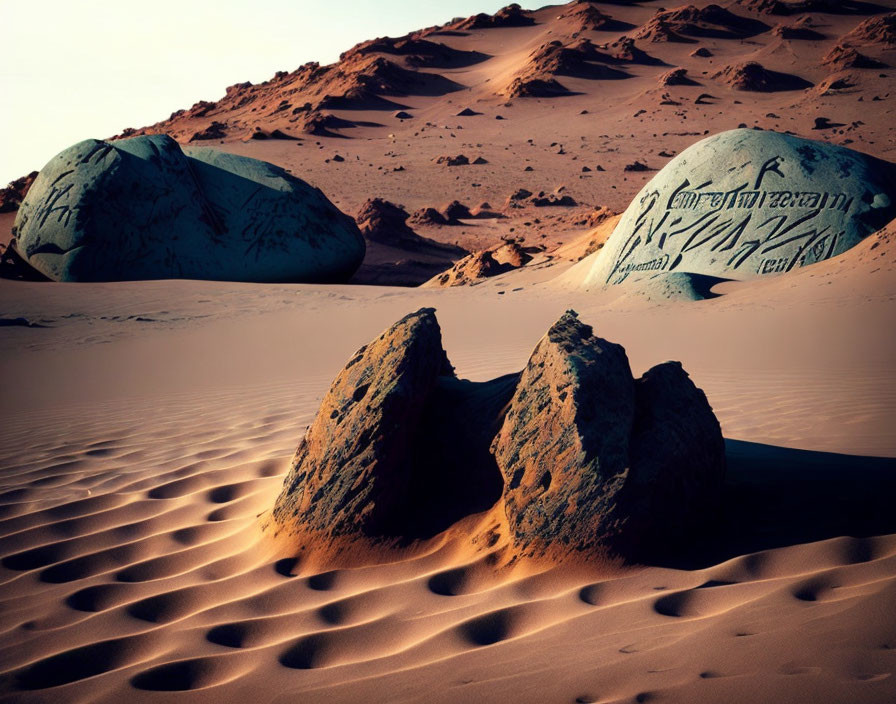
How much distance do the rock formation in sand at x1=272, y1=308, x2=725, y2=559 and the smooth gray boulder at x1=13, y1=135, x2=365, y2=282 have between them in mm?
9776

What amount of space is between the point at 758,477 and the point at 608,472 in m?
0.98

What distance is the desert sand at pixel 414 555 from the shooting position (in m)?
1.84

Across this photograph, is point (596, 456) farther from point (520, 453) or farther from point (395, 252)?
point (395, 252)

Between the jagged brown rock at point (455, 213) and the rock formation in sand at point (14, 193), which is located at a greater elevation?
the rock formation in sand at point (14, 193)

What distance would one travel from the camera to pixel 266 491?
3.51 metres

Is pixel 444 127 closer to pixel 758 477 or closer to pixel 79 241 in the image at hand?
pixel 79 241

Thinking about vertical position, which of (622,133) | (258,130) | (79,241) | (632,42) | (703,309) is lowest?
(703,309)

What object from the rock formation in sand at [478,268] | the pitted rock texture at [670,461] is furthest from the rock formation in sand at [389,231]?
the pitted rock texture at [670,461]

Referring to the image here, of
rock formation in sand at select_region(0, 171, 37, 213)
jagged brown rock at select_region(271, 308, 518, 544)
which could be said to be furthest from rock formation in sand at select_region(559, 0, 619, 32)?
jagged brown rock at select_region(271, 308, 518, 544)

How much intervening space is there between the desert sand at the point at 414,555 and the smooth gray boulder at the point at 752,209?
581mm

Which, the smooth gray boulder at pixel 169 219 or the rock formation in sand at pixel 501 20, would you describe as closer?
the smooth gray boulder at pixel 169 219

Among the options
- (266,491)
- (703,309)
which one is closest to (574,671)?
(266,491)

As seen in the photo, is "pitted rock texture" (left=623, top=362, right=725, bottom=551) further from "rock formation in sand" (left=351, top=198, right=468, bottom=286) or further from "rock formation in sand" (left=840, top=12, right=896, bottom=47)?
"rock formation in sand" (left=840, top=12, right=896, bottom=47)

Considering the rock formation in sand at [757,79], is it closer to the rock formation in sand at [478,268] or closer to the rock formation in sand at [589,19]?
the rock formation in sand at [589,19]
